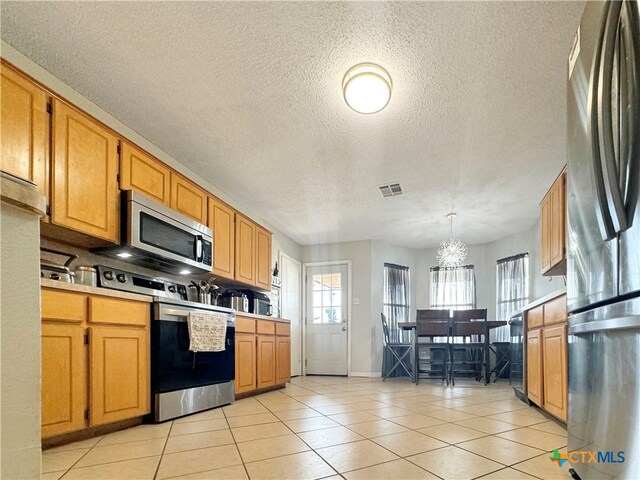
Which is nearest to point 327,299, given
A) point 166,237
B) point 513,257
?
point 513,257

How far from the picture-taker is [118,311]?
240 centimetres

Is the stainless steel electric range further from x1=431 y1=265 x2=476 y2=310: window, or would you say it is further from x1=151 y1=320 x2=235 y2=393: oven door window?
x1=431 y1=265 x2=476 y2=310: window

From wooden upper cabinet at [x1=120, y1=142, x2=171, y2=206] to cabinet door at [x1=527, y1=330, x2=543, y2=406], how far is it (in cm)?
314

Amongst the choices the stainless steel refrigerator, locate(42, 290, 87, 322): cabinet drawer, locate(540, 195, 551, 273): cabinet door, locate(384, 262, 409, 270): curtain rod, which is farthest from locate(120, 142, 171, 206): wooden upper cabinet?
locate(384, 262, 409, 270): curtain rod

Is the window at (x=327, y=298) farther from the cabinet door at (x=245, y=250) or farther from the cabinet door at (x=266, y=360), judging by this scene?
the cabinet door at (x=245, y=250)

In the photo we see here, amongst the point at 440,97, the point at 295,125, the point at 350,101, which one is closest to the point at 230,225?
the point at 295,125

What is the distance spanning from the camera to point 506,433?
231cm

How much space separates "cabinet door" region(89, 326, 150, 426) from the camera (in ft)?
7.15

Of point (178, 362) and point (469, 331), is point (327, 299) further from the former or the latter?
point (178, 362)

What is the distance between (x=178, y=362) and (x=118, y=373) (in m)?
0.50

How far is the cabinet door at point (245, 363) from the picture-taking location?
3.65 meters

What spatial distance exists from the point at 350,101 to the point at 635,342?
79.6 inches

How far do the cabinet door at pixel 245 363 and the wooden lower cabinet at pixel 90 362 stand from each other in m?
1.18

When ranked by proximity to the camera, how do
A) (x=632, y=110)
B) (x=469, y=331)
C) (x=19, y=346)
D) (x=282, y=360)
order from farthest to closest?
1. (x=469, y=331)
2. (x=282, y=360)
3. (x=632, y=110)
4. (x=19, y=346)
